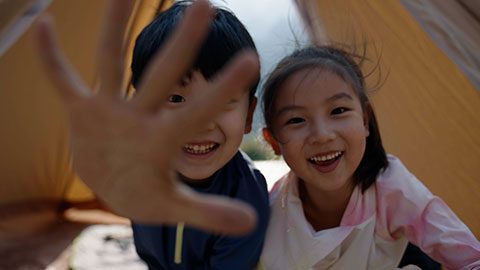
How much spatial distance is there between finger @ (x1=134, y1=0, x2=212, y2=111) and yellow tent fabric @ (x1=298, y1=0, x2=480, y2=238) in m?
1.38

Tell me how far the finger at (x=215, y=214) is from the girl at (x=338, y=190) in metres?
0.68

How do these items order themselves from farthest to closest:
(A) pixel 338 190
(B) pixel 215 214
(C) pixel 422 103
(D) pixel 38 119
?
(D) pixel 38 119, (C) pixel 422 103, (A) pixel 338 190, (B) pixel 215 214

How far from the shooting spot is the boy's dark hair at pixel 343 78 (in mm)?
1312

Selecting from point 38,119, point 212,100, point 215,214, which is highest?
point 212,100

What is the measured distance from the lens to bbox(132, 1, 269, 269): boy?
3.70 feet

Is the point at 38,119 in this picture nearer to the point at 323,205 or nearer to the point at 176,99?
the point at 176,99

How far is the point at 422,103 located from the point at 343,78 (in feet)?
2.40

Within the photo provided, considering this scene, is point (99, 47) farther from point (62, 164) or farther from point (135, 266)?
point (62, 164)

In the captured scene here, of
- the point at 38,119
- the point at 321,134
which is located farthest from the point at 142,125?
the point at 38,119

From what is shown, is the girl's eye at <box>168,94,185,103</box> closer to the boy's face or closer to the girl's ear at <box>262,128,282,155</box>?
the boy's face

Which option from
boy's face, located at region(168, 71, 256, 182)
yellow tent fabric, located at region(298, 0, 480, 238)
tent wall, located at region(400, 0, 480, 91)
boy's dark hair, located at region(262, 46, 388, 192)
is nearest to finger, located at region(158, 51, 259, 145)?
boy's face, located at region(168, 71, 256, 182)

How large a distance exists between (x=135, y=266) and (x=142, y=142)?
1784 mm

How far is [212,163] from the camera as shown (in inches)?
45.3

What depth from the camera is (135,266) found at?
2.18 m
